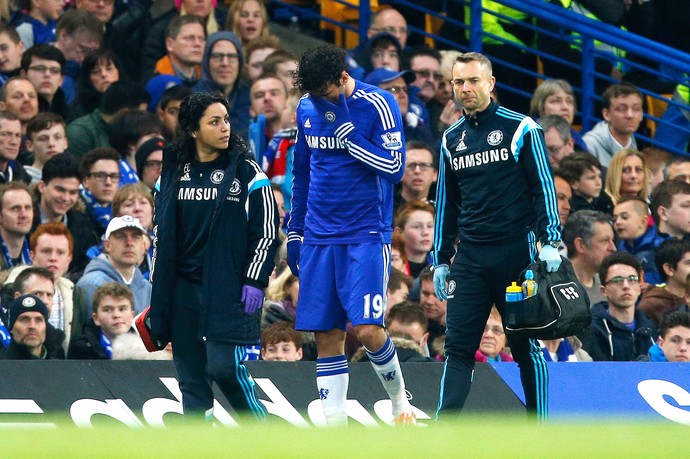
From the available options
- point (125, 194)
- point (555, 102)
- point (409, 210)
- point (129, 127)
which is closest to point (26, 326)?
point (125, 194)

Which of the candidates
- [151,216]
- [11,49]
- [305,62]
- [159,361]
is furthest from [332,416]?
[11,49]

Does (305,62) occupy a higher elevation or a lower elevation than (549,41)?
lower

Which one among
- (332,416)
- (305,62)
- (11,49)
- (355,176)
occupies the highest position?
(11,49)

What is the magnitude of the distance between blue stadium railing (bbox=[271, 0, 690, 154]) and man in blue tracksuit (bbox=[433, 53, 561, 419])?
598 cm

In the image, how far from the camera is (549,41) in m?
17.3

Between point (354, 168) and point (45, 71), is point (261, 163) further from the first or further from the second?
point (354, 168)

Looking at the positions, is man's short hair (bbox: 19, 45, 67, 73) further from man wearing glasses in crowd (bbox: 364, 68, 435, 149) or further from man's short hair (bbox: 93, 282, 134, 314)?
man's short hair (bbox: 93, 282, 134, 314)

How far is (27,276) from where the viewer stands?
12.2m

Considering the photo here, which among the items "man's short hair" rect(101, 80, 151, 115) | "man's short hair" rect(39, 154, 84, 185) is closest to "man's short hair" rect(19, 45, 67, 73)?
"man's short hair" rect(101, 80, 151, 115)

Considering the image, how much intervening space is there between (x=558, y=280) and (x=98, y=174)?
4.91m

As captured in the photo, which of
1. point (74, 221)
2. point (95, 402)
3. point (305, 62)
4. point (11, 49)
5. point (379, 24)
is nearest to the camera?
point (305, 62)

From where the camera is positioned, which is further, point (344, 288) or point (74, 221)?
point (74, 221)

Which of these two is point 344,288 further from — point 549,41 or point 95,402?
point 549,41

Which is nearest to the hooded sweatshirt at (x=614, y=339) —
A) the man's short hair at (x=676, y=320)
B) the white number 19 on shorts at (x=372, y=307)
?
the man's short hair at (x=676, y=320)
